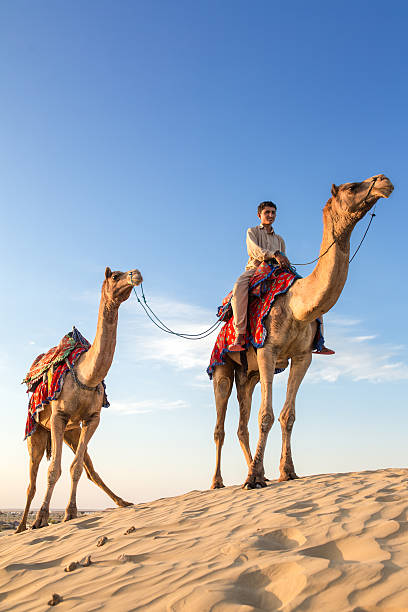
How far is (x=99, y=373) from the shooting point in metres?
9.59

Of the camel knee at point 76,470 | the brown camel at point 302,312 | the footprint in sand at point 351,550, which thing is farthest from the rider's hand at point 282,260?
the footprint in sand at point 351,550

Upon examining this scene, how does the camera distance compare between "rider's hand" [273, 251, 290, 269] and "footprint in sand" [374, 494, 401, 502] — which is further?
"rider's hand" [273, 251, 290, 269]

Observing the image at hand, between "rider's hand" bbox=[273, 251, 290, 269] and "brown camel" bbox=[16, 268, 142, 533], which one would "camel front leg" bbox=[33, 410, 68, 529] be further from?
"rider's hand" bbox=[273, 251, 290, 269]

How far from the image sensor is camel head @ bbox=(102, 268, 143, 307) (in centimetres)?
941

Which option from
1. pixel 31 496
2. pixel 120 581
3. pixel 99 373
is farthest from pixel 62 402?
pixel 120 581

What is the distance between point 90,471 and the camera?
36.2 feet

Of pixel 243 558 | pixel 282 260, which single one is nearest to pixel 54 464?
pixel 282 260

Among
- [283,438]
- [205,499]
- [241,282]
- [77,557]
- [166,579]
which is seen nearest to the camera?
[166,579]

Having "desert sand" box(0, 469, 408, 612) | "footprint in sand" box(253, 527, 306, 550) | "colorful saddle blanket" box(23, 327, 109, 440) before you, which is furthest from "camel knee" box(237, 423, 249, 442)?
"footprint in sand" box(253, 527, 306, 550)

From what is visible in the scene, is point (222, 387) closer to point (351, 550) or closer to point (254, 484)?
point (254, 484)

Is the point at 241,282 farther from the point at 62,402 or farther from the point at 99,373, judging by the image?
the point at 62,402

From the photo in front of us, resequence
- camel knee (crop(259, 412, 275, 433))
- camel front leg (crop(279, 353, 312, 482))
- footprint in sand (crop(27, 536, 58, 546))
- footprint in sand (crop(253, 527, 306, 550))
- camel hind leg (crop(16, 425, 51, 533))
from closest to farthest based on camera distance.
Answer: footprint in sand (crop(253, 527, 306, 550))
footprint in sand (crop(27, 536, 58, 546))
camel knee (crop(259, 412, 275, 433))
camel front leg (crop(279, 353, 312, 482))
camel hind leg (crop(16, 425, 51, 533))

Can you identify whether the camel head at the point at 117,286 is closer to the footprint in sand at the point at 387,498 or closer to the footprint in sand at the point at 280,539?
the footprint in sand at the point at 387,498

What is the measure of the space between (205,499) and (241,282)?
3.42m
